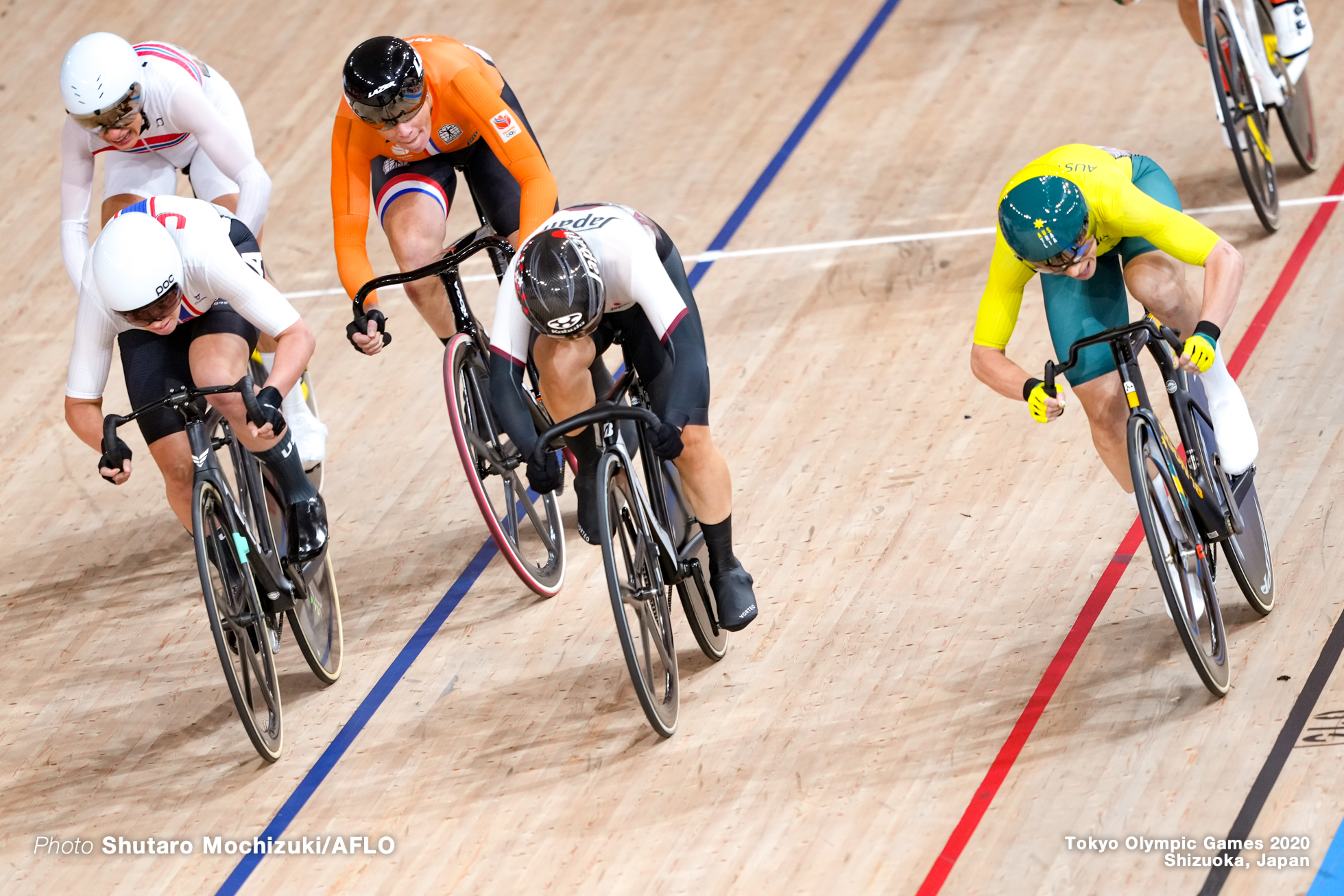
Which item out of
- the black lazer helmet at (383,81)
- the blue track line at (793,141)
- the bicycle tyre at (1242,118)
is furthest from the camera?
the blue track line at (793,141)

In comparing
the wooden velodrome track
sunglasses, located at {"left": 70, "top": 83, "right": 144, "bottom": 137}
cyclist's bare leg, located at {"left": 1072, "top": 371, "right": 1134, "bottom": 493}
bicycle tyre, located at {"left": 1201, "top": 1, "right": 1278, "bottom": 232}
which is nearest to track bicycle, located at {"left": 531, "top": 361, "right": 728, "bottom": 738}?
the wooden velodrome track

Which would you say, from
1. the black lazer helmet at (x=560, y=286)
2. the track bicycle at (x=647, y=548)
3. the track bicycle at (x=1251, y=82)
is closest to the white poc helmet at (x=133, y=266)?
the black lazer helmet at (x=560, y=286)

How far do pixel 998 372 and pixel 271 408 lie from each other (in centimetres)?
166

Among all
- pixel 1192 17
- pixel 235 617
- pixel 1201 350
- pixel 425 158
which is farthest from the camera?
pixel 1192 17

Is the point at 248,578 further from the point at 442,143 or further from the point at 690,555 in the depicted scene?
the point at 442,143

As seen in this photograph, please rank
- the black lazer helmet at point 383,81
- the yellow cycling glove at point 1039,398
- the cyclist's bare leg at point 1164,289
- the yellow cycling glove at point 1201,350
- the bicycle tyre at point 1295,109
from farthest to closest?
1. the bicycle tyre at point 1295,109
2. the black lazer helmet at point 383,81
3. the cyclist's bare leg at point 1164,289
4. the yellow cycling glove at point 1039,398
5. the yellow cycling glove at point 1201,350

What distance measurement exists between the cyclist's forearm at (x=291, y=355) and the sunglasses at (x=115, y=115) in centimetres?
81

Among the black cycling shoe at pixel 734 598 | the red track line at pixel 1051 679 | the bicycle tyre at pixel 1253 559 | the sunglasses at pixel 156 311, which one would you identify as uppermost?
the sunglasses at pixel 156 311

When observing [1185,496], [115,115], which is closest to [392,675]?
[115,115]

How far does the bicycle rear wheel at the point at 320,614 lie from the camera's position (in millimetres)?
4156

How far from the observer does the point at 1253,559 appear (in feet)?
12.3

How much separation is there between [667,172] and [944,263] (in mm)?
1315

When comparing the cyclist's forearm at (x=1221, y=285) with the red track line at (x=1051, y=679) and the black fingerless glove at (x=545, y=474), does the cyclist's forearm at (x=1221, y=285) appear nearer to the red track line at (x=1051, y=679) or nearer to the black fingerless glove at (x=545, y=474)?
the red track line at (x=1051, y=679)

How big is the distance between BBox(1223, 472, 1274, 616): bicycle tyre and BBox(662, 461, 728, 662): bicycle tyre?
1.24m
